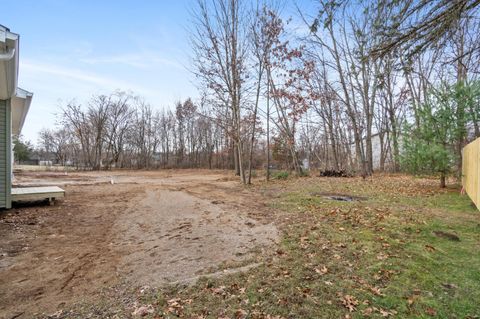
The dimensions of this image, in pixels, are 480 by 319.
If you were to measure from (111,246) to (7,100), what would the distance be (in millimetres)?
4508

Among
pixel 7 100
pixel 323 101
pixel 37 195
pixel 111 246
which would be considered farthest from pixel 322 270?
pixel 323 101

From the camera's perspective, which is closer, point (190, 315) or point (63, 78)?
point (190, 315)

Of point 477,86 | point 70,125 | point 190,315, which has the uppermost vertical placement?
point 70,125

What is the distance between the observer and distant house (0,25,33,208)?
381 centimetres

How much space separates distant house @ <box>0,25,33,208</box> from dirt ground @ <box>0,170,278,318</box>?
752mm

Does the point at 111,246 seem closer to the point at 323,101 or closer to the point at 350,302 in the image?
the point at 350,302

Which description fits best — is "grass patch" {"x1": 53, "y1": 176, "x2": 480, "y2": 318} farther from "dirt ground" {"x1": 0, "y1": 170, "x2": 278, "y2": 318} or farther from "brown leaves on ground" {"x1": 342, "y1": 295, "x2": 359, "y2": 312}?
"dirt ground" {"x1": 0, "y1": 170, "x2": 278, "y2": 318}

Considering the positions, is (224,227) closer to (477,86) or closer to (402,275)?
(402,275)

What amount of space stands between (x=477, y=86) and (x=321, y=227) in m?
6.57

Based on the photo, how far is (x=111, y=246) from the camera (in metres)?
3.96

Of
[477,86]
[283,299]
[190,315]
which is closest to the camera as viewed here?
[190,315]

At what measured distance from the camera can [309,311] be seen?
7.25ft

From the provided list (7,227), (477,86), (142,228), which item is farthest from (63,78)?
(477,86)

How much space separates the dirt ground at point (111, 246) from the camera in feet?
8.97
